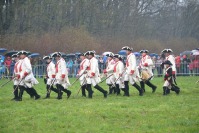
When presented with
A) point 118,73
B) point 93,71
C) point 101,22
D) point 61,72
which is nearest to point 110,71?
point 118,73

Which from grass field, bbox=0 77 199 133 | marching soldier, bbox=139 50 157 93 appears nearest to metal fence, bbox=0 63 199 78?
marching soldier, bbox=139 50 157 93

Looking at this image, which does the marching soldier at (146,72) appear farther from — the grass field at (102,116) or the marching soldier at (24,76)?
the marching soldier at (24,76)

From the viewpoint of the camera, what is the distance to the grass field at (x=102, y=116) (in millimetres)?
11523

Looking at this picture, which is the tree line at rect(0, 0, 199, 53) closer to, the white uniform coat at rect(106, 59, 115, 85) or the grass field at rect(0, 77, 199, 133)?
the white uniform coat at rect(106, 59, 115, 85)

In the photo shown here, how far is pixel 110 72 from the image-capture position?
21.3 metres

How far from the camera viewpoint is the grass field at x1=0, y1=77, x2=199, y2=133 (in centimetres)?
1152

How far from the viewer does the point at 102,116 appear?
42.9 ft

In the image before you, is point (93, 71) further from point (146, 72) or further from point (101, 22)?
point (101, 22)

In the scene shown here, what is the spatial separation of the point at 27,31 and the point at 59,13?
214 inches

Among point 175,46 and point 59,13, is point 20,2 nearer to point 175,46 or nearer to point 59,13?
point 59,13

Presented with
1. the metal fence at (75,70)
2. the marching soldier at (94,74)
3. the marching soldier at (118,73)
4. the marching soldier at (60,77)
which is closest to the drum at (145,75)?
the marching soldier at (118,73)

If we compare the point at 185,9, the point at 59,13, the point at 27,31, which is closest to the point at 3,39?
the point at 27,31

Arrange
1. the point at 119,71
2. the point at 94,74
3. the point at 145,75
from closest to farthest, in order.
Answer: the point at 94,74 → the point at 119,71 → the point at 145,75

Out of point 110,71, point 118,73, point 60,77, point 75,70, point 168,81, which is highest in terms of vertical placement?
point 75,70
